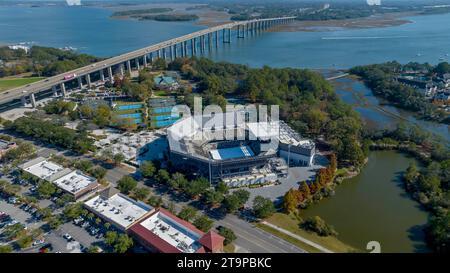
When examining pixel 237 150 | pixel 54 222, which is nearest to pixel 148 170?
pixel 54 222

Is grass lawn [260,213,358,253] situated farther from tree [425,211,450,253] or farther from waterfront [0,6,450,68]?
waterfront [0,6,450,68]

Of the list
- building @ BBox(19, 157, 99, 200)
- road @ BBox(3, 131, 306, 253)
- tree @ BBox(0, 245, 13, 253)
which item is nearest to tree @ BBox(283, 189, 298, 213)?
road @ BBox(3, 131, 306, 253)

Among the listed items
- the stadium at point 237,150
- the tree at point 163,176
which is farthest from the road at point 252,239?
the stadium at point 237,150

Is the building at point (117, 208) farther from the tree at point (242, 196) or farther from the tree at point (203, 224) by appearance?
the tree at point (242, 196)

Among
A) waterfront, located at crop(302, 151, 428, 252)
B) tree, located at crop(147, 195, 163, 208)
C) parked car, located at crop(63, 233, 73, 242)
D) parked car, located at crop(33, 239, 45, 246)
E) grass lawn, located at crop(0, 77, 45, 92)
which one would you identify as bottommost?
waterfront, located at crop(302, 151, 428, 252)

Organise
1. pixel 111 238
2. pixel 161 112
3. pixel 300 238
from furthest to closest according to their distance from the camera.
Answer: pixel 161 112
pixel 300 238
pixel 111 238

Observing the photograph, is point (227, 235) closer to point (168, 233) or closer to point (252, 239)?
point (252, 239)

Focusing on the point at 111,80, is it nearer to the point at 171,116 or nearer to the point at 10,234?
the point at 171,116
